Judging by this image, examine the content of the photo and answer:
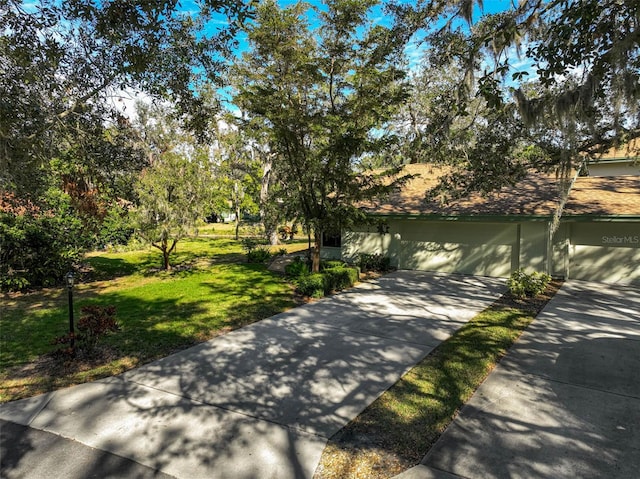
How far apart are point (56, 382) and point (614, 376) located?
7.94 m

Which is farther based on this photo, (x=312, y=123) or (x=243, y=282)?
(x=243, y=282)

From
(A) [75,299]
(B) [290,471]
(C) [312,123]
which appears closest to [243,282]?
(A) [75,299]

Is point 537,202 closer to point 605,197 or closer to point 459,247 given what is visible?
point 605,197

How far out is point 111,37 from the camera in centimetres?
448

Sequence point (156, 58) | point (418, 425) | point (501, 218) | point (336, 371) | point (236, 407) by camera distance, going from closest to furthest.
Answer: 1. point (418, 425)
2. point (236, 407)
3. point (156, 58)
4. point (336, 371)
5. point (501, 218)

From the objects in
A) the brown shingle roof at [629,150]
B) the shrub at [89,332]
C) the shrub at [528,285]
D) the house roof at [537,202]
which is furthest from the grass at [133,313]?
the brown shingle roof at [629,150]

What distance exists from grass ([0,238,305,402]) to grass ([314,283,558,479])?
3807 millimetres

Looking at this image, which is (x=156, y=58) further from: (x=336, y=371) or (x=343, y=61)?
(x=343, y=61)

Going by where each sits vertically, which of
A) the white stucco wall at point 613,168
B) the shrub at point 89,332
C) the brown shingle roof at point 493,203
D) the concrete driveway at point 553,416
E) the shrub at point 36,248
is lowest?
the concrete driveway at point 553,416

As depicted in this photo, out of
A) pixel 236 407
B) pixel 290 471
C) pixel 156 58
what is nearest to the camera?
pixel 290 471

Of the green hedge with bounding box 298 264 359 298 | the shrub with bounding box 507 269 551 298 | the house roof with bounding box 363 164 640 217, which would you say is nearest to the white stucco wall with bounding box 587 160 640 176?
the house roof with bounding box 363 164 640 217

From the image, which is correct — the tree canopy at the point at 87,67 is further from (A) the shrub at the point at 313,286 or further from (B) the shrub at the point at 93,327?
(A) the shrub at the point at 313,286

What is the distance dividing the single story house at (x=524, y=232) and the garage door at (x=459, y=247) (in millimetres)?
32

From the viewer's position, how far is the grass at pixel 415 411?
3617 mm
